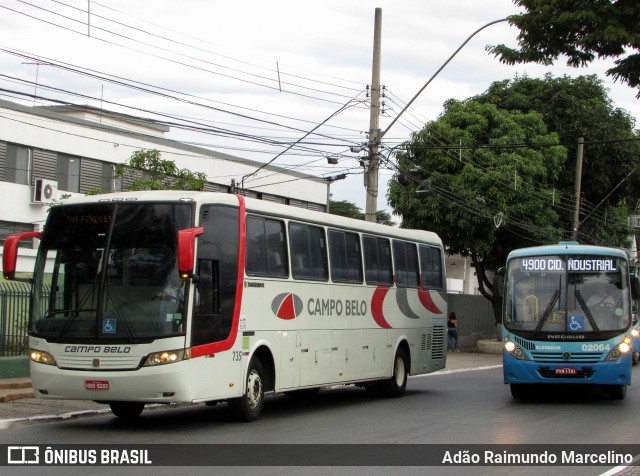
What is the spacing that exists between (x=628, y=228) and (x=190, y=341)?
128 ft

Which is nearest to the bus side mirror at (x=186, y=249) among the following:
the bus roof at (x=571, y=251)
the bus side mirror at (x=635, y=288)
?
the bus roof at (x=571, y=251)

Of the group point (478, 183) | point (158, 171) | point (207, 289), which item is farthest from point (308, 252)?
point (478, 183)

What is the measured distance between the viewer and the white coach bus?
1259cm

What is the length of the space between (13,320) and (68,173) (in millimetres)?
18039

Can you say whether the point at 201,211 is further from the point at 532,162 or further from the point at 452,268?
the point at 452,268

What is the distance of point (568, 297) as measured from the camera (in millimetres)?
17938

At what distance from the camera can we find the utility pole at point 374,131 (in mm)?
24745

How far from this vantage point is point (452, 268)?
64625 millimetres

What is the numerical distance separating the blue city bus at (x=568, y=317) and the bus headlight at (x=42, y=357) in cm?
862

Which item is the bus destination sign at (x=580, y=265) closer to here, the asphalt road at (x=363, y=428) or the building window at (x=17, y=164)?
the asphalt road at (x=363, y=428)

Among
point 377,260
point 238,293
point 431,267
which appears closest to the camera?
point 238,293

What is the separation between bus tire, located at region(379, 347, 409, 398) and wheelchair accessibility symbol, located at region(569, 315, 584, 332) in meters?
3.64

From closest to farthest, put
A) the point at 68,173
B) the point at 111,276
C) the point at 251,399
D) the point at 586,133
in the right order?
the point at 111,276 → the point at 251,399 → the point at 68,173 → the point at 586,133

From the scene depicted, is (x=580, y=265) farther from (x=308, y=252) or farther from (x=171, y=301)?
(x=171, y=301)
